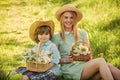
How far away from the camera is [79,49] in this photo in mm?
5488

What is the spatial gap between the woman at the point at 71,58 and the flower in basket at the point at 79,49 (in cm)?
11

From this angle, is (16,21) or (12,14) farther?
(12,14)

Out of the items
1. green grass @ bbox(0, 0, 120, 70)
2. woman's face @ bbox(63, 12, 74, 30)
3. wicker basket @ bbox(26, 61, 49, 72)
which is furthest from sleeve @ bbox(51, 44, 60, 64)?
green grass @ bbox(0, 0, 120, 70)

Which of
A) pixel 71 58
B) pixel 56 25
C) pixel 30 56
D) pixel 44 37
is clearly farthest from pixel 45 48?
pixel 56 25

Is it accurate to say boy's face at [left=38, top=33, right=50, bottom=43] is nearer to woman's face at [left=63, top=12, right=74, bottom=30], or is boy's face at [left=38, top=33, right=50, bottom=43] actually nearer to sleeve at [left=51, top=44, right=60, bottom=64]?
sleeve at [left=51, top=44, right=60, bottom=64]

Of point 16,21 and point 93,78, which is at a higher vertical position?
point 16,21

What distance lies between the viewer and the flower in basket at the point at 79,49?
5488 mm

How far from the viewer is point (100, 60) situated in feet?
17.6

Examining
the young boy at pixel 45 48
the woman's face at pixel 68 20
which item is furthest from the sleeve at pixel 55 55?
the woman's face at pixel 68 20

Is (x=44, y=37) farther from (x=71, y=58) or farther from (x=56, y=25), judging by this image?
(x=56, y=25)

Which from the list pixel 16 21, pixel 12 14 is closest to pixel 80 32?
pixel 16 21

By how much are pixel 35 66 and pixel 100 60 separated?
820 mm

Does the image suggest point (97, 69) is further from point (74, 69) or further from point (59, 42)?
point (59, 42)

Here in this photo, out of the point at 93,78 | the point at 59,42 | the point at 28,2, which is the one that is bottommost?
the point at 93,78
